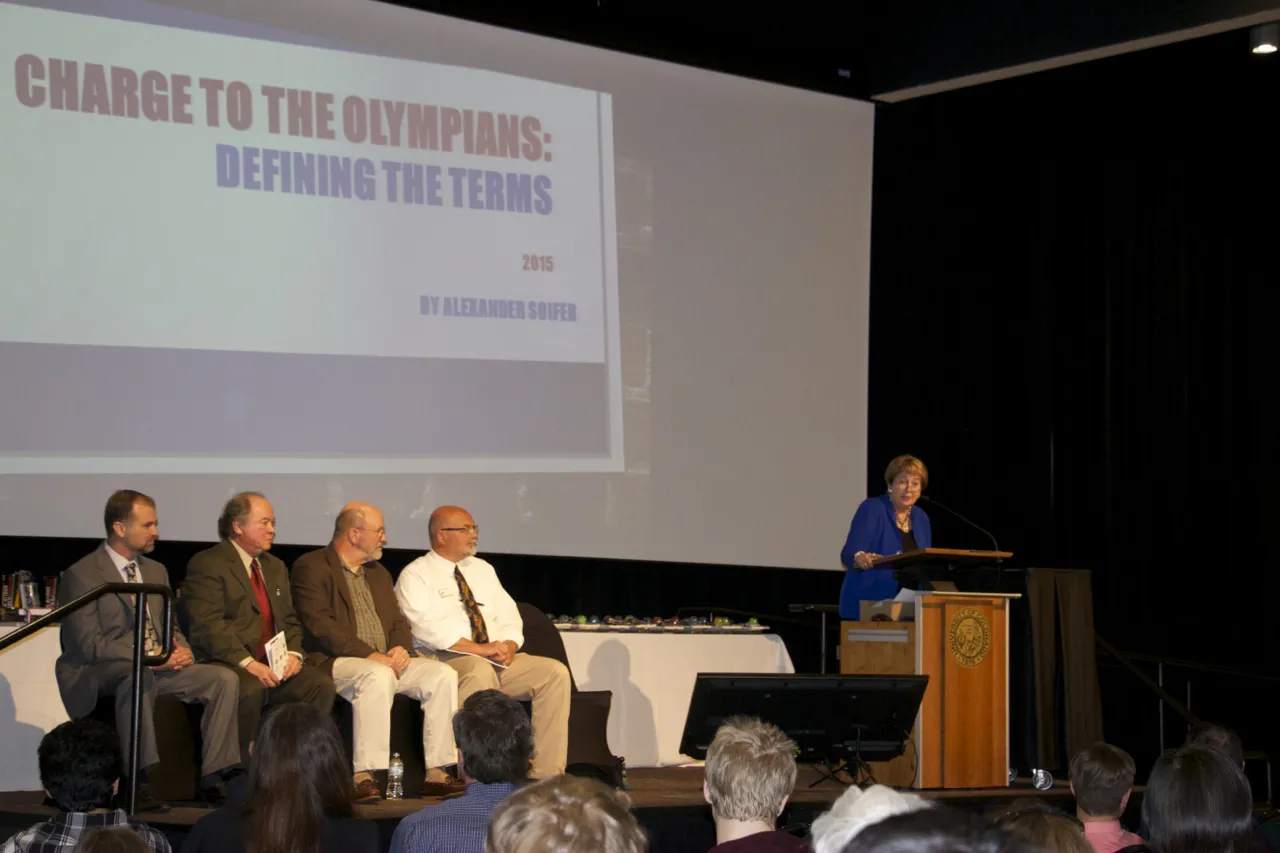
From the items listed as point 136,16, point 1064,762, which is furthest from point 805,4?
point 1064,762

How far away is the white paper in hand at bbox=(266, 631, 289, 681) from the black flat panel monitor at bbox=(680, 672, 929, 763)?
→ 1.41 meters

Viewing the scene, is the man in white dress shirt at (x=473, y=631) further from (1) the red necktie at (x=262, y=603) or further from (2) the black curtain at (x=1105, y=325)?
(2) the black curtain at (x=1105, y=325)

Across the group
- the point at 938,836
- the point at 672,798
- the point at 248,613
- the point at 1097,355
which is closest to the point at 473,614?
the point at 248,613

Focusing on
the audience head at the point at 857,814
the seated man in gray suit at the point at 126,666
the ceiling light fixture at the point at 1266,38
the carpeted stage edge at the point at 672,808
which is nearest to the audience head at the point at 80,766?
the carpeted stage edge at the point at 672,808

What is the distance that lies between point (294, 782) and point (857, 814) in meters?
1.89

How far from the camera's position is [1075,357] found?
8094mm

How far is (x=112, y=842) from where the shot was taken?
85.7 inches

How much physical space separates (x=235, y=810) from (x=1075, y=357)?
20.4ft

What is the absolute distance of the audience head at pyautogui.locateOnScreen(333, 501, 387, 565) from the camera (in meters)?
5.41

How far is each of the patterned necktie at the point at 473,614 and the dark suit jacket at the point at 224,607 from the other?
2.23ft

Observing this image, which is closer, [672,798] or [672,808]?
[672,808]

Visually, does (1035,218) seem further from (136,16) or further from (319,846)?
(319,846)

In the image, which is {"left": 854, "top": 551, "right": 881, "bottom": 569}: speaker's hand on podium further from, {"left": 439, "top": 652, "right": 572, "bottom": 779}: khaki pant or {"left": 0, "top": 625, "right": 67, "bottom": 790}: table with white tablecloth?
{"left": 0, "top": 625, "right": 67, "bottom": 790}: table with white tablecloth

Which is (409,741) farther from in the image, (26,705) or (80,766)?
(80,766)
